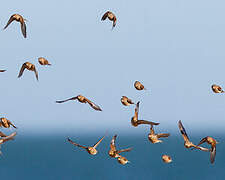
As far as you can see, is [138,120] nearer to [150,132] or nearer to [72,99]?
[150,132]

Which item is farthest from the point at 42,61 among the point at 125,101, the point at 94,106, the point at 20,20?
the point at 125,101

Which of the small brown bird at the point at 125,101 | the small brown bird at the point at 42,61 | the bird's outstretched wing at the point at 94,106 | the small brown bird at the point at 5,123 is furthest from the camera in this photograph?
the small brown bird at the point at 42,61

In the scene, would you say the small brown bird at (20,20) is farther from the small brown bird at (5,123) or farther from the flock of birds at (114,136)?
the small brown bird at (5,123)

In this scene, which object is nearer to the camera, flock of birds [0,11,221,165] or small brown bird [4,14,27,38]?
flock of birds [0,11,221,165]

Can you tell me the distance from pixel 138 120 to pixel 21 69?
10.3 metres

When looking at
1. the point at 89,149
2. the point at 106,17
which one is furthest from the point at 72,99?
the point at 106,17

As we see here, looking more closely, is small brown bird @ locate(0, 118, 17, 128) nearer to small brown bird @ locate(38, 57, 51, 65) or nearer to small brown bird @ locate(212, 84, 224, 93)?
small brown bird @ locate(38, 57, 51, 65)

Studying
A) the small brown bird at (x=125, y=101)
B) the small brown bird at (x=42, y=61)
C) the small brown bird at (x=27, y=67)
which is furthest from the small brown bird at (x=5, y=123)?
the small brown bird at (x=125, y=101)

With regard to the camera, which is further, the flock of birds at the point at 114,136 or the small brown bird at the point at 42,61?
the small brown bird at the point at 42,61

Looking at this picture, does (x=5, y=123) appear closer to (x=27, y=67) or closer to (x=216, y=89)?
(x=27, y=67)

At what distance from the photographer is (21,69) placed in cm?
4922

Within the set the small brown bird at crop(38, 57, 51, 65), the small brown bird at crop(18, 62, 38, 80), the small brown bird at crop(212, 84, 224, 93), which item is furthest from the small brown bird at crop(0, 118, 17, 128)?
the small brown bird at crop(212, 84, 224, 93)

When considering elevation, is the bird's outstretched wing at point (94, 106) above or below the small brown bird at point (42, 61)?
below

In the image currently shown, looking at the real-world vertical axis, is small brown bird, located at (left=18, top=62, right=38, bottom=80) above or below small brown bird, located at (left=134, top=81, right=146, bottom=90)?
below
